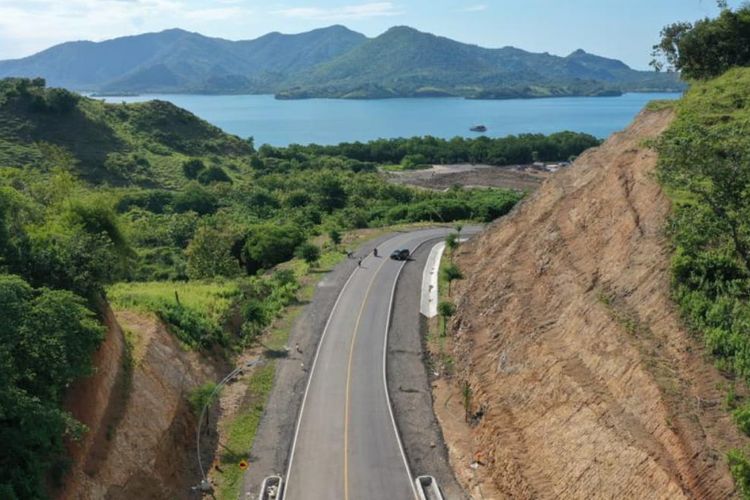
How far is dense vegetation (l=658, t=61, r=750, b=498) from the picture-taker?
63.8 feet

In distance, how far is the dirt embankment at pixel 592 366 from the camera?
58.4 ft

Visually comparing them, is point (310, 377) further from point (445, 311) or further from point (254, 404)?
point (445, 311)

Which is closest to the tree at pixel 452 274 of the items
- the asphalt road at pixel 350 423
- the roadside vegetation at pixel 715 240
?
the asphalt road at pixel 350 423

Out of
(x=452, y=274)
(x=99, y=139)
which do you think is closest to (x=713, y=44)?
(x=452, y=274)

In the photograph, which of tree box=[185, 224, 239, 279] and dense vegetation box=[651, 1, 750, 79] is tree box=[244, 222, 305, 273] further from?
dense vegetation box=[651, 1, 750, 79]

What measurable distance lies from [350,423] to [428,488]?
5.66 meters

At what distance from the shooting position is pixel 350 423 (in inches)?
1095

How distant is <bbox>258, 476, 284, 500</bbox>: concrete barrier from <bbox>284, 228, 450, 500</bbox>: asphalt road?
0.33 metres

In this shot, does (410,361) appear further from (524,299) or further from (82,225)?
(82,225)

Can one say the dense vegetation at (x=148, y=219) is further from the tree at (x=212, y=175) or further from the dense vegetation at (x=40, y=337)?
the tree at (x=212, y=175)

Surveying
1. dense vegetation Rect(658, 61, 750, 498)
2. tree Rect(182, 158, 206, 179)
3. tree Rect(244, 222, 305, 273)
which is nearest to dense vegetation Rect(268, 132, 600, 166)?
tree Rect(182, 158, 206, 179)

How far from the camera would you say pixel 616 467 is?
1858 centimetres

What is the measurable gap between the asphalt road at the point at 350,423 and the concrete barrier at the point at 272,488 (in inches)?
12.9

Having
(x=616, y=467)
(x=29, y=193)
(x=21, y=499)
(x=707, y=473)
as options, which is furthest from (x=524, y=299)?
(x=29, y=193)
